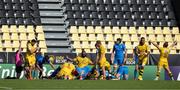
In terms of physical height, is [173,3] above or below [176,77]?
above

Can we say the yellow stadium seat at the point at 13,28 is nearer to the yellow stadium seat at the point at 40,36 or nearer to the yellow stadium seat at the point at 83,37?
the yellow stadium seat at the point at 40,36

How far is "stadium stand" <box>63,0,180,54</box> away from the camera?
2886cm

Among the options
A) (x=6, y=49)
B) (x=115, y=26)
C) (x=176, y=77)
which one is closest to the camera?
(x=176, y=77)

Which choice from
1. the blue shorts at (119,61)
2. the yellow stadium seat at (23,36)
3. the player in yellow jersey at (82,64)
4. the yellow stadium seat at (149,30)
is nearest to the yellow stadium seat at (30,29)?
the yellow stadium seat at (23,36)

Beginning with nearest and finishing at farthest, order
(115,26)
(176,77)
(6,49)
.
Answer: (176,77)
(6,49)
(115,26)

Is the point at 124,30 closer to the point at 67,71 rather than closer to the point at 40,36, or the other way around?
the point at 40,36

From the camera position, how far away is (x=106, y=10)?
30.3 meters

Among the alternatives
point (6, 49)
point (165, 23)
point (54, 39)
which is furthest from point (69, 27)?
point (165, 23)

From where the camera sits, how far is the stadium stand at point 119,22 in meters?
28.9

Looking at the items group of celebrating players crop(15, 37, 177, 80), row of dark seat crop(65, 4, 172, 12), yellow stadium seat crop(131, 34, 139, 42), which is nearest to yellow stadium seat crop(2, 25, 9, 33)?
row of dark seat crop(65, 4, 172, 12)

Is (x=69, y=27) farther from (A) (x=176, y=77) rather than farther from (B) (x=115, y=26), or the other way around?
(A) (x=176, y=77)

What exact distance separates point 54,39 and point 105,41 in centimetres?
271

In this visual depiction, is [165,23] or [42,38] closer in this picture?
[42,38]

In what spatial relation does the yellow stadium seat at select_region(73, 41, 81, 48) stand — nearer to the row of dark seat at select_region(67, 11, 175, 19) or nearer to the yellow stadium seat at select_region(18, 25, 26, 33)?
the row of dark seat at select_region(67, 11, 175, 19)
